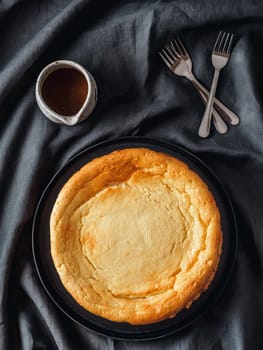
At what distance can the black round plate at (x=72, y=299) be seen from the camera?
2.05m

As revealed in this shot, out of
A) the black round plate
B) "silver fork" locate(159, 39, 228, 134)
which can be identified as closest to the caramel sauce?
the black round plate

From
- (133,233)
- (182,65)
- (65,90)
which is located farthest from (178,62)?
(133,233)

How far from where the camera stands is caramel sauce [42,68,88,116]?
2.10m

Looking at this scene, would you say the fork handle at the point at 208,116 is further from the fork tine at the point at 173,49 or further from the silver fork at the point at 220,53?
the fork tine at the point at 173,49

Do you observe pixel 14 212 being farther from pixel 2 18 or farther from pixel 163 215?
pixel 2 18

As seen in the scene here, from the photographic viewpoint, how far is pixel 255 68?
216 cm

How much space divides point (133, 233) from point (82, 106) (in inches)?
16.8

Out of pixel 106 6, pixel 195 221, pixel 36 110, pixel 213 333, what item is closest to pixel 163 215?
pixel 195 221

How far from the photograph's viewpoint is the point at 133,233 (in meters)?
2.04

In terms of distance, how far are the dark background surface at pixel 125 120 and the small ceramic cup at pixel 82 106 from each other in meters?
0.10

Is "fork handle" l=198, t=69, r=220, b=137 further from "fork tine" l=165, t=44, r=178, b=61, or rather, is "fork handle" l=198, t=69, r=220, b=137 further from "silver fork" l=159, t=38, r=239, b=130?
"fork tine" l=165, t=44, r=178, b=61

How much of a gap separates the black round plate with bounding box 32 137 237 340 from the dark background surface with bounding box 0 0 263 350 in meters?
0.05

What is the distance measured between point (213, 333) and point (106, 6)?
1.12 m

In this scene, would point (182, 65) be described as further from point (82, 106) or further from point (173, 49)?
point (82, 106)
